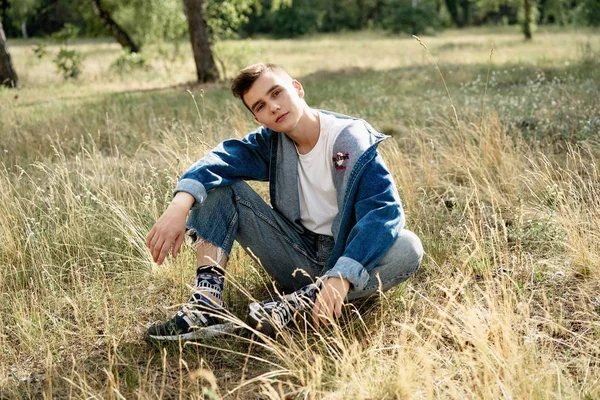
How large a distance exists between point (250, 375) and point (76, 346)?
866 mm

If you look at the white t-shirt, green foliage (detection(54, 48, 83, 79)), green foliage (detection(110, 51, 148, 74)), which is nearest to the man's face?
the white t-shirt

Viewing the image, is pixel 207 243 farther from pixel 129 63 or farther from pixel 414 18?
pixel 414 18

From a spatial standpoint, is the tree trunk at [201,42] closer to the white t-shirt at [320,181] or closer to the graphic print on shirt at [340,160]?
the white t-shirt at [320,181]

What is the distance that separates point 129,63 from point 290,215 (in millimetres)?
13070

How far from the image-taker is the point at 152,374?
273 centimetres

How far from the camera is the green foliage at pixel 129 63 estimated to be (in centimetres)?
1490

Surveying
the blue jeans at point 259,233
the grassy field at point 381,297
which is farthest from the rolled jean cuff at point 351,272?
the blue jeans at point 259,233

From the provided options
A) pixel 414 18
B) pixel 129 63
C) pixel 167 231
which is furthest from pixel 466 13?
pixel 167 231

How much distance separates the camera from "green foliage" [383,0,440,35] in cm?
3372

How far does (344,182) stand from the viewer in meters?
2.89

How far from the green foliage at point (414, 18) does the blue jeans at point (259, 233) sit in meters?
31.4

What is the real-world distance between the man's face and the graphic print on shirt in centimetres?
25

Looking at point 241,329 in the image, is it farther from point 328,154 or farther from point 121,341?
point 328,154

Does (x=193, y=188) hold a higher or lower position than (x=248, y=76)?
lower
